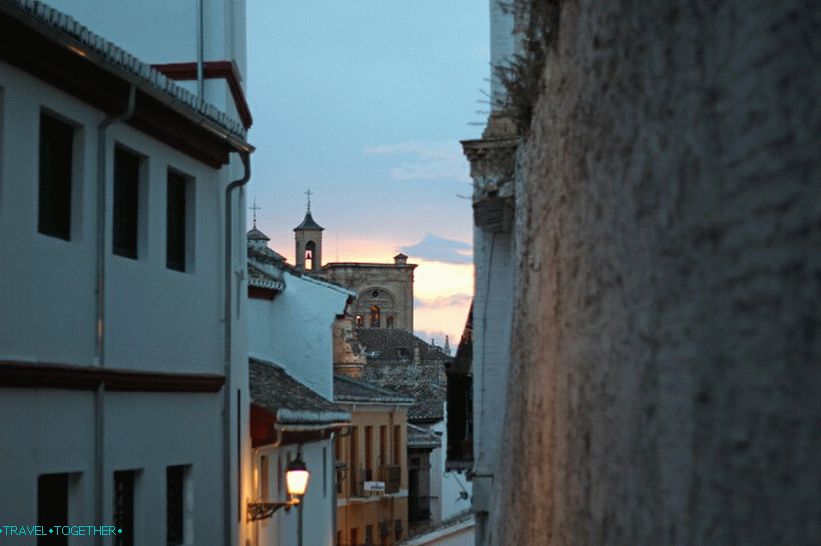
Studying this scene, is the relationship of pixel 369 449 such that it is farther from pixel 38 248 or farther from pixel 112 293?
pixel 38 248

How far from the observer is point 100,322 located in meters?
11.6

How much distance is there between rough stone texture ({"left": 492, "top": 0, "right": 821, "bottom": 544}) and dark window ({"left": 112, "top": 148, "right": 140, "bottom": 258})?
6.61 meters

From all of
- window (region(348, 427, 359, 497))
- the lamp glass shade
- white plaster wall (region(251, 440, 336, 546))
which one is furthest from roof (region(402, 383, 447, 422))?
the lamp glass shade

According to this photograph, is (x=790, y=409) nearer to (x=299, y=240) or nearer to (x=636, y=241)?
(x=636, y=241)

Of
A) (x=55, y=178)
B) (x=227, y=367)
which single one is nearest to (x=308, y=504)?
(x=227, y=367)

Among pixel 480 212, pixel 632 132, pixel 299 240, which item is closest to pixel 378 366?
pixel 299 240

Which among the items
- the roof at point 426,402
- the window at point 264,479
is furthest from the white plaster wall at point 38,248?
the roof at point 426,402

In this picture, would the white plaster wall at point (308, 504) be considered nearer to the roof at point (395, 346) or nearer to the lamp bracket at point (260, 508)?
the lamp bracket at point (260, 508)

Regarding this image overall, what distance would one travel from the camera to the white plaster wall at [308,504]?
19.5 meters

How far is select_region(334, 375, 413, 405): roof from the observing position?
37844 mm

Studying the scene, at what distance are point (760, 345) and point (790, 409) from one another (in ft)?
0.73

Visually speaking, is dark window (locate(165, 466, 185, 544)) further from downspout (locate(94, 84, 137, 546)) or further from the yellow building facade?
the yellow building facade

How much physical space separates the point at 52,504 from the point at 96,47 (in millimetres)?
3447

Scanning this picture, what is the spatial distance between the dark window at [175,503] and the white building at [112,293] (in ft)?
0.07
